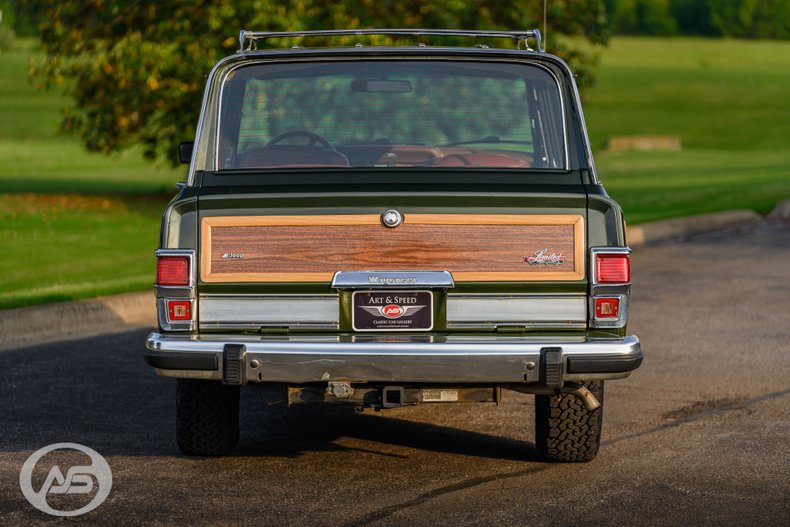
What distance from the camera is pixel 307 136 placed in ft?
25.0

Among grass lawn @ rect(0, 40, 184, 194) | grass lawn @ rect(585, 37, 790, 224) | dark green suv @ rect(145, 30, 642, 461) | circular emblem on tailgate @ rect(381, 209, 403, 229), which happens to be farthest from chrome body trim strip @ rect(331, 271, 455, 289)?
grass lawn @ rect(0, 40, 184, 194)

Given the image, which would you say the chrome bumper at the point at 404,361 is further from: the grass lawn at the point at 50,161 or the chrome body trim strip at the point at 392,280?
the grass lawn at the point at 50,161

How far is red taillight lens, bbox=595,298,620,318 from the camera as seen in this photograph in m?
6.55

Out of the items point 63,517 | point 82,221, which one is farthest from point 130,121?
point 63,517

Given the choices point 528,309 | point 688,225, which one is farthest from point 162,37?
point 528,309

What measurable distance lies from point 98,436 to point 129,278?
6.46m

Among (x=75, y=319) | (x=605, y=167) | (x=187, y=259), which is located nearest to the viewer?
(x=187, y=259)

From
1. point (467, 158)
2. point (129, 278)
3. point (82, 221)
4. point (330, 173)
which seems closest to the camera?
point (330, 173)

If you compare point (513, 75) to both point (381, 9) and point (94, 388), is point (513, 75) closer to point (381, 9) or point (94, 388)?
point (94, 388)

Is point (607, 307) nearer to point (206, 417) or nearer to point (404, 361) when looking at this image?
point (404, 361)

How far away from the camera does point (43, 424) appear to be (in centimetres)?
807

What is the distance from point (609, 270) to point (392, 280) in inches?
38.5

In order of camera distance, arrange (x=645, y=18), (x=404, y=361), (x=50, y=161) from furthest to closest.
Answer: (x=645, y=18) → (x=50, y=161) → (x=404, y=361)

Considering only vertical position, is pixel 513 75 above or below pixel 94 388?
above
